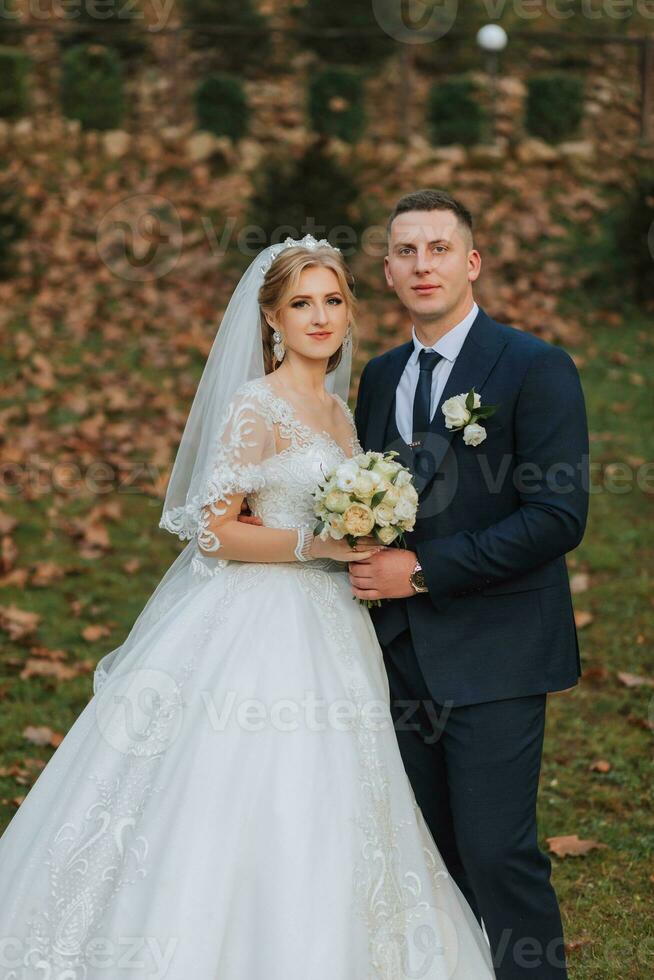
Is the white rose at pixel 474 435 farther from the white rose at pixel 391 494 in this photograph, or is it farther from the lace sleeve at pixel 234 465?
the lace sleeve at pixel 234 465

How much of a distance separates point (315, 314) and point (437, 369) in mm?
470

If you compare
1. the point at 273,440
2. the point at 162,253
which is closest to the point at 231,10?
the point at 162,253

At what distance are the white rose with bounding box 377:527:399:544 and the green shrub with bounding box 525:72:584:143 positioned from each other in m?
12.5

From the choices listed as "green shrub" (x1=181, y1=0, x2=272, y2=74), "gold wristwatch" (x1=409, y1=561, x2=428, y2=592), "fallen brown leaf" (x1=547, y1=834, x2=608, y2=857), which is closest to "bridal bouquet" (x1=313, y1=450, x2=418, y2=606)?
"gold wristwatch" (x1=409, y1=561, x2=428, y2=592)

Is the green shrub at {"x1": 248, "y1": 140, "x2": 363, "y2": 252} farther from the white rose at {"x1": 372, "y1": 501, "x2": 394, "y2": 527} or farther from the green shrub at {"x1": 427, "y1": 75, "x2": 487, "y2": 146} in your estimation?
the white rose at {"x1": 372, "y1": 501, "x2": 394, "y2": 527}

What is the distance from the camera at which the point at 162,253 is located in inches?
496

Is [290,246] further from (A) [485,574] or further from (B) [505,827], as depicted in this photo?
(B) [505,827]

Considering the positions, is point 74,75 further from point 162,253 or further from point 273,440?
point 273,440

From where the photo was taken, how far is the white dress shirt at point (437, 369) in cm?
378

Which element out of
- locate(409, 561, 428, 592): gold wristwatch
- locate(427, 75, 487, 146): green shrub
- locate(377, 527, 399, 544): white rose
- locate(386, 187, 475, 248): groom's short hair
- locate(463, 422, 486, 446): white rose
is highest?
locate(427, 75, 487, 146): green shrub

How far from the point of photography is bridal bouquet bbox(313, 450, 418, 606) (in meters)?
3.41

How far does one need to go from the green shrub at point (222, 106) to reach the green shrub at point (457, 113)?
2.46 meters

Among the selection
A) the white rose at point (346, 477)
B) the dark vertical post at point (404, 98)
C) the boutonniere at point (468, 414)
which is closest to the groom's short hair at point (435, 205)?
the boutonniere at point (468, 414)

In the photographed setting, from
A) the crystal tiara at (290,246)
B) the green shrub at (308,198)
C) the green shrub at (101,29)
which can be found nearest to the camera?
the crystal tiara at (290,246)
